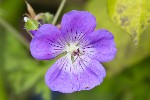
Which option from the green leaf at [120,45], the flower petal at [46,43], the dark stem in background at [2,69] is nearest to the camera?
the flower petal at [46,43]

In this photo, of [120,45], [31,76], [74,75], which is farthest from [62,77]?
[31,76]

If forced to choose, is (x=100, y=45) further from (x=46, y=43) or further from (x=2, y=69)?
(x=2, y=69)

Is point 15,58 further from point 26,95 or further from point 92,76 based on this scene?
point 92,76

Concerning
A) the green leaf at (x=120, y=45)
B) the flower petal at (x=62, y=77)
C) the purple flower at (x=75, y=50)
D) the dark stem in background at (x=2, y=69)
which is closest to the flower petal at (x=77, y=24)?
the purple flower at (x=75, y=50)

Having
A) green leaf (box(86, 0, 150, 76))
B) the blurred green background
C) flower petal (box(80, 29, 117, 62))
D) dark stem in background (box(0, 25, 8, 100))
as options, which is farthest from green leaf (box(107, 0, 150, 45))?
dark stem in background (box(0, 25, 8, 100))

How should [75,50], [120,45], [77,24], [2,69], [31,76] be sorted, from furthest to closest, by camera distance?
[2,69] < [31,76] < [120,45] < [75,50] < [77,24]

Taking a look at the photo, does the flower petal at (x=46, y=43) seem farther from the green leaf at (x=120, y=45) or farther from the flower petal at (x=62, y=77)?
the green leaf at (x=120, y=45)

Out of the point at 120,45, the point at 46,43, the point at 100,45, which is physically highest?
the point at 46,43
